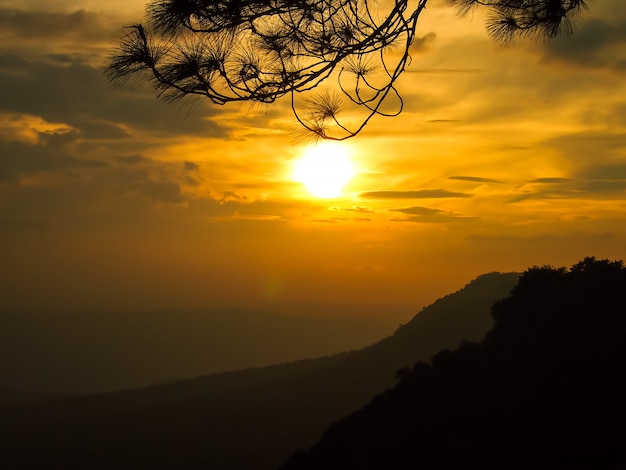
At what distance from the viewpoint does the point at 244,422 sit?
→ 44.4 meters

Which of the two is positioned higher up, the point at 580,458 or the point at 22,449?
the point at 580,458

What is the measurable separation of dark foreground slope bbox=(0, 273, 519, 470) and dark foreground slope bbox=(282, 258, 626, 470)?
20.5 metres

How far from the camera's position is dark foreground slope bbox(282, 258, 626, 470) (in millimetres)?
11383

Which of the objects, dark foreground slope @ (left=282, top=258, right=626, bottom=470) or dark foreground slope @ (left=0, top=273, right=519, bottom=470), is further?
dark foreground slope @ (left=0, top=273, right=519, bottom=470)

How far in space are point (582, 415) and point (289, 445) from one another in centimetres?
2951

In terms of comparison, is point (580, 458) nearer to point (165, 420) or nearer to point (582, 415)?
point (582, 415)

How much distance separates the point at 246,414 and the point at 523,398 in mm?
34038

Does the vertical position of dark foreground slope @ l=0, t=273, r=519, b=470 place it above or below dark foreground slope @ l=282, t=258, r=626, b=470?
below

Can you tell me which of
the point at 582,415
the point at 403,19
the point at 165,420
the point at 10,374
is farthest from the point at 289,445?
the point at 10,374

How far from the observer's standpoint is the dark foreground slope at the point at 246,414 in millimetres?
40719

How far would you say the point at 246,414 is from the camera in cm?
4550

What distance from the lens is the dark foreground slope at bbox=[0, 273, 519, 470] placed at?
40.7 m

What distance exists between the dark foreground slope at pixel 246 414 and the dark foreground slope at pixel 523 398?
67.3 ft

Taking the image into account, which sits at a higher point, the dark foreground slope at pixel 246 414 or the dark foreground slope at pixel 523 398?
the dark foreground slope at pixel 523 398
